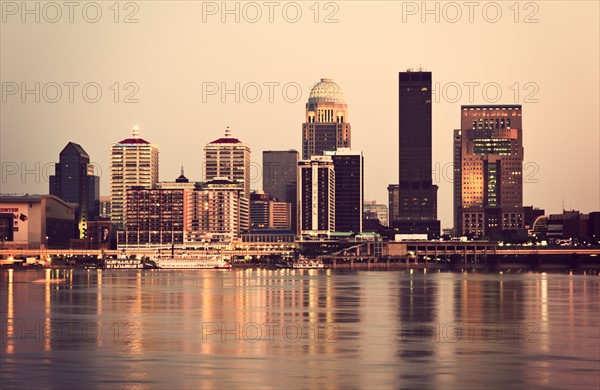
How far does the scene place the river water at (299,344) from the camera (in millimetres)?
55256

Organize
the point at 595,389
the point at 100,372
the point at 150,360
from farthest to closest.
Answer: the point at 150,360 < the point at 100,372 < the point at 595,389

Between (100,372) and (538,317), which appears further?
(538,317)

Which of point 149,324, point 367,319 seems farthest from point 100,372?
point 367,319

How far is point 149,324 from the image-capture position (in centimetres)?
8706

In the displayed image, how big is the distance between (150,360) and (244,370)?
21.2 feet

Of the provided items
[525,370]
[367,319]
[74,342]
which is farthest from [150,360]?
[367,319]

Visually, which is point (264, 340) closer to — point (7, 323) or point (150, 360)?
point (150, 360)

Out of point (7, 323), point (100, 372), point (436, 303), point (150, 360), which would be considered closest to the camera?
point (100, 372)

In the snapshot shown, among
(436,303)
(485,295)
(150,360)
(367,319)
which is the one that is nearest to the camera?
(150,360)

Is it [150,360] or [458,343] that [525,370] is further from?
[150,360]

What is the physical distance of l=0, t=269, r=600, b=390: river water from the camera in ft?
181

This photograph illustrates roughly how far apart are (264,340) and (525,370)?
65.8 ft

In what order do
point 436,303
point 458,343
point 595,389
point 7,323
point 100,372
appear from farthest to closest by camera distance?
point 436,303 < point 7,323 < point 458,343 < point 100,372 < point 595,389

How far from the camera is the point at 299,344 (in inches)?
2808
